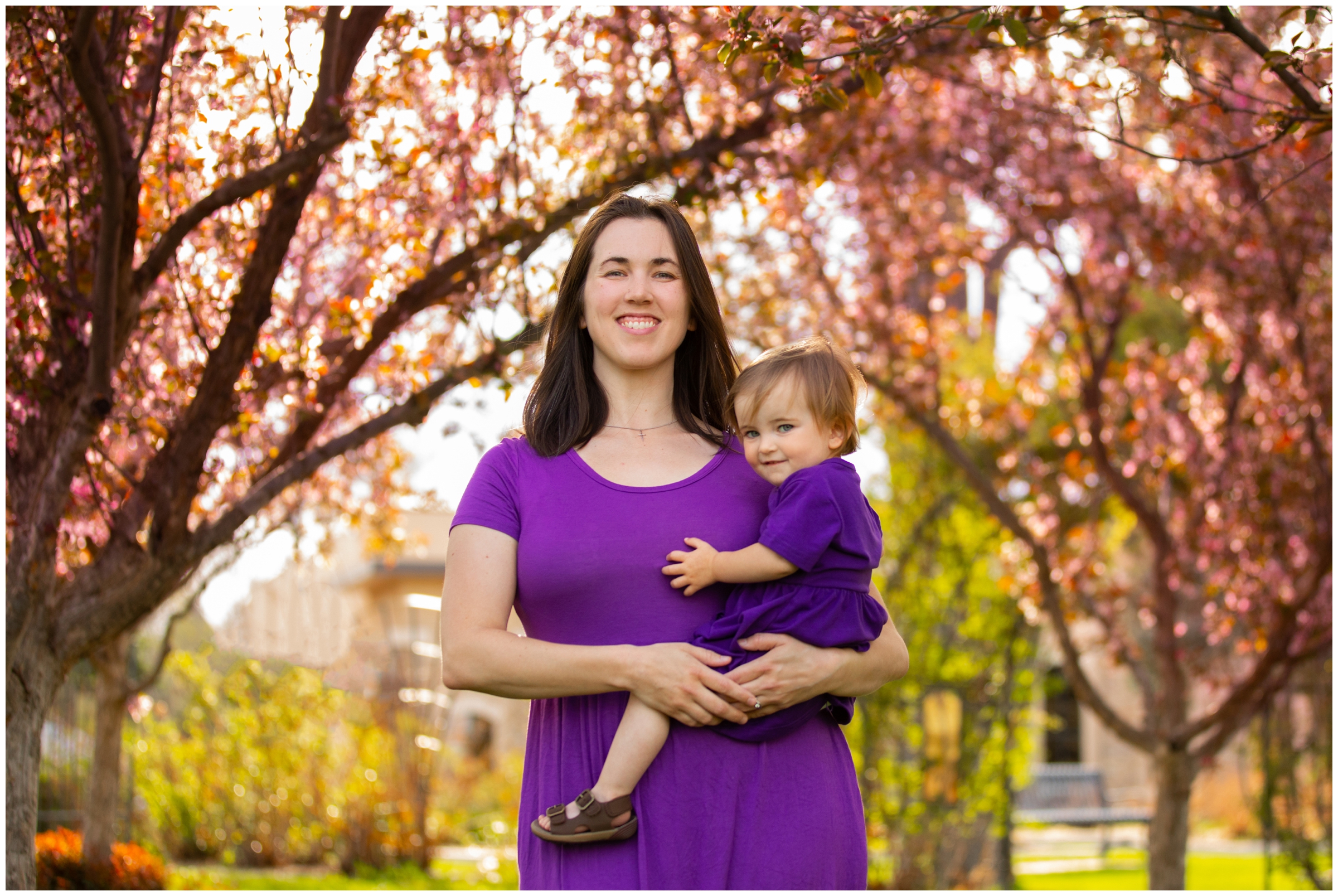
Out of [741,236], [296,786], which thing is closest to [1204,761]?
[741,236]

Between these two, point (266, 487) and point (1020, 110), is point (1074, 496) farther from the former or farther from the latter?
point (266, 487)

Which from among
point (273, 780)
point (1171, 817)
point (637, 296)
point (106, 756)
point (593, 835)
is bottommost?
point (273, 780)

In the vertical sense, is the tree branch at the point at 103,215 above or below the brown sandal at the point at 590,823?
above

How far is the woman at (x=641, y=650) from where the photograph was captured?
1963 millimetres

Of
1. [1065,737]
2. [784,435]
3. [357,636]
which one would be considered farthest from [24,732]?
[1065,737]

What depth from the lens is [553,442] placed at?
7.29ft

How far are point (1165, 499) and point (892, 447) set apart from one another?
207 cm

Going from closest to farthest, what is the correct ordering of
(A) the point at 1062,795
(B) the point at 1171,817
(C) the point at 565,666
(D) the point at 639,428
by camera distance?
(C) the point at 565,666
(D) the point at 639,428
(B) the point at 1171,817
(A) the point at 1062,795

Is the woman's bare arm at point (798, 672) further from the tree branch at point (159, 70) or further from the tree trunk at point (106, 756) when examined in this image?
the tree trunk at point (106, 756)

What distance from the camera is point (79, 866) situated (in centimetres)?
574

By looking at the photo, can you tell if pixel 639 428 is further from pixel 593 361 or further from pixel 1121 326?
pixel 1121 326

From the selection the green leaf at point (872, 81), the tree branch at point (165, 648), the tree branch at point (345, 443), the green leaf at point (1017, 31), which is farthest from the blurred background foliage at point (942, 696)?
the green leaf at point (1017, 31)

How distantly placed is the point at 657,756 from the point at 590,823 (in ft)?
0.53

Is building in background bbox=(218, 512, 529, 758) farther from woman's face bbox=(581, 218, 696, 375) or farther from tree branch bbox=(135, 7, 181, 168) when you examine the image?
woman's face bbox=(581, 218, 696, 375)
